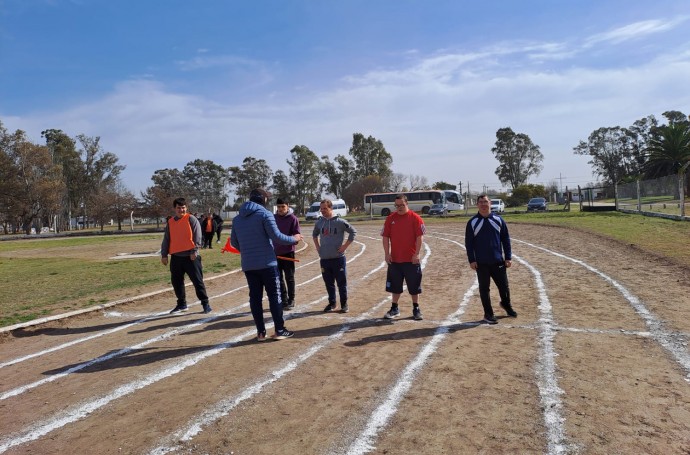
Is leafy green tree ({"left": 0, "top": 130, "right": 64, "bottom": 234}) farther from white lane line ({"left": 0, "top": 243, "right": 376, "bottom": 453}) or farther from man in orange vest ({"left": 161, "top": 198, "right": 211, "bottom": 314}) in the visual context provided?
white lane line ({"left": 0, "top": 243, "right": 376, "bottom": 453})

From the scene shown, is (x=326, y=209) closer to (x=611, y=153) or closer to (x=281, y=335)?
(x=281, y=335)

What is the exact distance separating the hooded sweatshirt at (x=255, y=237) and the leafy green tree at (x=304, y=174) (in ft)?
255

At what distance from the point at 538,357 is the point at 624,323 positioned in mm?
1910

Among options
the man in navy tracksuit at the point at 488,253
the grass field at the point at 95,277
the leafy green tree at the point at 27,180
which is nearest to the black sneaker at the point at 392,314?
the man in navy tracksuit at the point at 488,253

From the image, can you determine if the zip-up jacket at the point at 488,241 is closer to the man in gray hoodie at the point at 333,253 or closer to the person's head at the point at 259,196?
the man in gray hoodie at the point at 333,253

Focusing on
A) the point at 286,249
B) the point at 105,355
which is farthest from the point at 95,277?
the point at 105,355

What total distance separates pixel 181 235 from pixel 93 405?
13.7 feet

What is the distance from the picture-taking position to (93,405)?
4277 mm

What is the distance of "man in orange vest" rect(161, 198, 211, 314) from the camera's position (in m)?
8.16

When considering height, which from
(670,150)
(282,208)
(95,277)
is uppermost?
(670,150)

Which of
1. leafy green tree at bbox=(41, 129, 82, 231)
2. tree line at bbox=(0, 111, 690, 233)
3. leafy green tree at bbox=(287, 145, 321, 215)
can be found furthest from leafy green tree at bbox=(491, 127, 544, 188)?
leafy green tree at bbox=(41, 129, 82, 231)

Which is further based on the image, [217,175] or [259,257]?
[217,175]

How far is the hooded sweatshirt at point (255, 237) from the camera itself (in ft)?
19.8

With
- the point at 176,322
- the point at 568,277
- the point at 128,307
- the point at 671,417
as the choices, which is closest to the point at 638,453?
the point at 671,417
